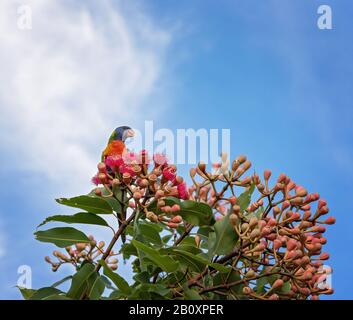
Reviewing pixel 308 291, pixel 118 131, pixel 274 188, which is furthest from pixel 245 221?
pixel 118 131

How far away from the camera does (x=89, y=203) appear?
3527 mm

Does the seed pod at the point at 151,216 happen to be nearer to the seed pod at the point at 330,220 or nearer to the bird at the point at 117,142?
the seed pod at the point at 330,220

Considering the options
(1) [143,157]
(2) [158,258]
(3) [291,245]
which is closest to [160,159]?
(1) [143,157]

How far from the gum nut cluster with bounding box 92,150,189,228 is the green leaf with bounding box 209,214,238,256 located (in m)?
0.25

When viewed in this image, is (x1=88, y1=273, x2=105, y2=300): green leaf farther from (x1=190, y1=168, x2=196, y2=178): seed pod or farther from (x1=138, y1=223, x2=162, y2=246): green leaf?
(x1=190, y1=168, x2=196, y2=178): seed pod

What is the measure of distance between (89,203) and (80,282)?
0.42 m

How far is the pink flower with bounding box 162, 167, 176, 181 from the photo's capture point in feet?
11.4

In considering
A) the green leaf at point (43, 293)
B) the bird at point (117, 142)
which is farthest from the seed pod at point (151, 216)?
the bird at point (117, 142)

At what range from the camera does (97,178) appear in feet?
12.1

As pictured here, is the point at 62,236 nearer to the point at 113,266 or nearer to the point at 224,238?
the point at 113,266

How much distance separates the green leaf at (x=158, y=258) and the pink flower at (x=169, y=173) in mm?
459
